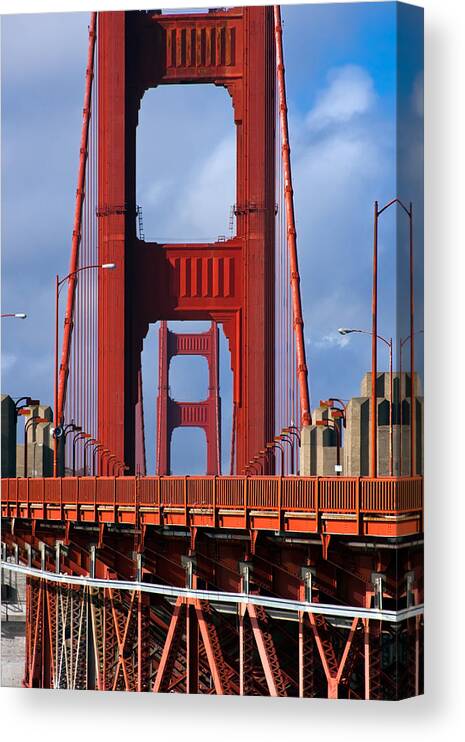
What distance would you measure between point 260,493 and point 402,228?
5.27 metres

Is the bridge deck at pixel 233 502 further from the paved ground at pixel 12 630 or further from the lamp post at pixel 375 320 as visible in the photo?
the paved ground at pixel 12 630

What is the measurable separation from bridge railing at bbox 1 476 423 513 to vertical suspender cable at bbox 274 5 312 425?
2.51 metres

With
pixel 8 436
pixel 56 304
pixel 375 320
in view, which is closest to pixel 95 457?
pixel 8 436

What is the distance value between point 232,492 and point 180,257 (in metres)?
4.74

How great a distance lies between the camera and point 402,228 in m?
32.0

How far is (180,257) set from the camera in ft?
121

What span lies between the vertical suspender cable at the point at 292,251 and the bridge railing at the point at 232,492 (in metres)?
2.51

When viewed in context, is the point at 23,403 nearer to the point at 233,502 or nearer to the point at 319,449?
the point at 233,502

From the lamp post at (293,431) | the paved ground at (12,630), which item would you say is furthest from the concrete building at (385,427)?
the paved ground at (12,630)

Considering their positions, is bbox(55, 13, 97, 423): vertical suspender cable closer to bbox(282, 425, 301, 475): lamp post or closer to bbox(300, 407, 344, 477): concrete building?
bbox(282, 425, 301, 475): lamp post

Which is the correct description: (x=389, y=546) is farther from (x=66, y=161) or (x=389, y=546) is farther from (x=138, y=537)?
(x=66, y=161)

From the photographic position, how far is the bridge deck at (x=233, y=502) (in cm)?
3203

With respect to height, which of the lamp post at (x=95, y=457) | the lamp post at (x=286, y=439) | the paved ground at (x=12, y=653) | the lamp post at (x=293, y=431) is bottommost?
the paved ground at (x=12, y=653)

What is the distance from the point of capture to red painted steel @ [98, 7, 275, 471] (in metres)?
36.9
